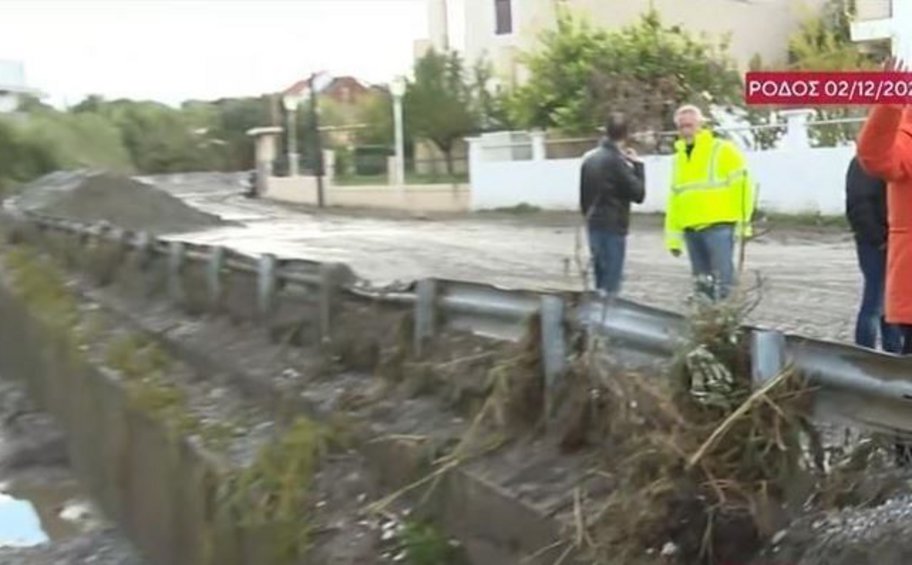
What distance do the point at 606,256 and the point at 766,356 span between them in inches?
255

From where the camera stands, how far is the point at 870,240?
23.9 ft

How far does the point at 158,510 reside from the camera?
7.46 metres

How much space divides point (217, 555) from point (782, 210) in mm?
20618

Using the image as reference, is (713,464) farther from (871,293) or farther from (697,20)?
(697,20)

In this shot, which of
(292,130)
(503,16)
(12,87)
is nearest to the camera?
(503,16)

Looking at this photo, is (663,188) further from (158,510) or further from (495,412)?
(495,412)

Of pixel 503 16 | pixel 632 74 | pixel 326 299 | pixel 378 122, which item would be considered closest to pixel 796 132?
pixel 632 74

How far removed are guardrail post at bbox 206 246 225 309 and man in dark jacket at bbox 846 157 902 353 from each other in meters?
4.08

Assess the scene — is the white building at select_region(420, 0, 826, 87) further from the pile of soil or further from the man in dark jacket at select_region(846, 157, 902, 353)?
the man in dark jacket at select_region(846, 157, 902, 353)

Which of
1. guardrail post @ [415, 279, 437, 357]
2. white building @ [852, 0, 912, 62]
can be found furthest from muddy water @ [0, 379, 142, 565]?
white building @ [852, 0, 912, 62]

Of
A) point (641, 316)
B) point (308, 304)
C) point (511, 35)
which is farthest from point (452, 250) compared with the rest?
point (511, 35)

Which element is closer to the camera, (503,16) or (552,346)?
(552,346)

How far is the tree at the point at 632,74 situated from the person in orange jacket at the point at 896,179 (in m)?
25.5

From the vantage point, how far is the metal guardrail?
363 cm
